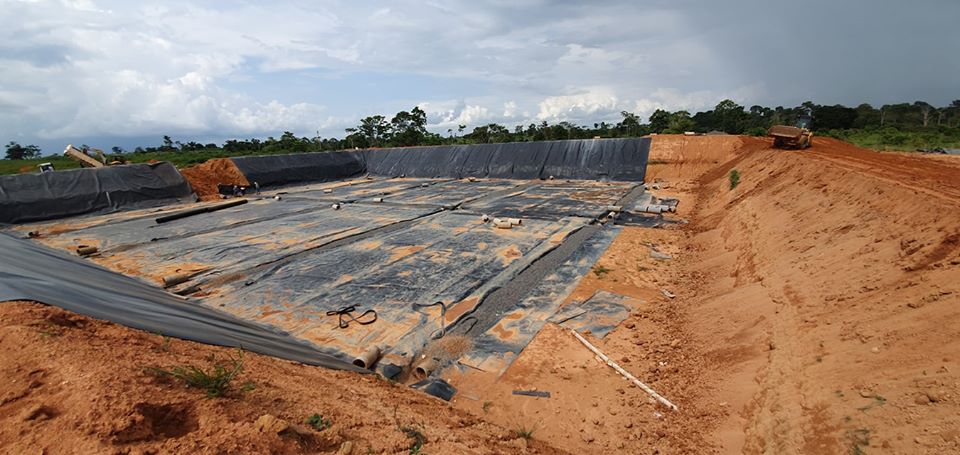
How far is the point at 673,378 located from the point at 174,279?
8909 mm

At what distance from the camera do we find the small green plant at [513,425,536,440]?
11.9ft

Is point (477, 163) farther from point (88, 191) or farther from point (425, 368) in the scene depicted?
point (425, 368)

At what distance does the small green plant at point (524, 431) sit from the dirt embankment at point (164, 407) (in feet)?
0.28

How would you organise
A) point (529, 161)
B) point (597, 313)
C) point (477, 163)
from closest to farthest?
point (597, 313)
point (529, 161)
point (477, 163)

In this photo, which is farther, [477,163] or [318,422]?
[477,163]

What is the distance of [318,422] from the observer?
2.69 meters

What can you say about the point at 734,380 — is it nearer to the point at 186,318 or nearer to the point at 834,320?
the point at 834,320

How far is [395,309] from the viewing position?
6.41 metres

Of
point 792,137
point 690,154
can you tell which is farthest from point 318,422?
point 690,154

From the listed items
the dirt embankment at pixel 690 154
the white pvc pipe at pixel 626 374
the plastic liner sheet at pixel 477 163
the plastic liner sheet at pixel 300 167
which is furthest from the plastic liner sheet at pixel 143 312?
the dirt embankment at pixel 690 154

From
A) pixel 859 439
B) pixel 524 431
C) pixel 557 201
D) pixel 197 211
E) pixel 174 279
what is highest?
pixel 197 211

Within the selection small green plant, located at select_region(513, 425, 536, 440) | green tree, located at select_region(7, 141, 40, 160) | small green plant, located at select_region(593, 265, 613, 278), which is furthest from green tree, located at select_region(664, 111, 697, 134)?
green tree, located at select_region(7, 141, 40, 160)

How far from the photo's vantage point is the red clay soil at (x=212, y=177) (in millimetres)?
20266

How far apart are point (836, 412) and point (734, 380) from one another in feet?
3.82
